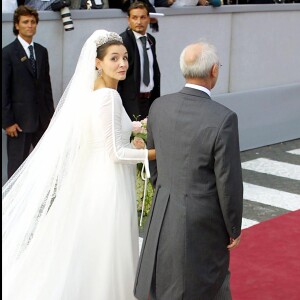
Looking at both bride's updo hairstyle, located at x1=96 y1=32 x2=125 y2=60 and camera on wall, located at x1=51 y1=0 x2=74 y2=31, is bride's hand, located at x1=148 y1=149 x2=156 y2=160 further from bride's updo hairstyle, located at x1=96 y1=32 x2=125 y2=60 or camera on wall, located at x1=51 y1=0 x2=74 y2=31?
camera on wall, located at x1=51 y1=0 x2=74 y2=31

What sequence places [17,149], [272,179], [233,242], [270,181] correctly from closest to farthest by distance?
[233,242]
[17,149]
[270,181]
[272,179]

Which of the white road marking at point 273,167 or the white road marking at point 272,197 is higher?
the white road marking at point 272,197

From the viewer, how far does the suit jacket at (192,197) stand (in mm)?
4508

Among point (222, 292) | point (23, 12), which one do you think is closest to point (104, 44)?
point (222, 292)

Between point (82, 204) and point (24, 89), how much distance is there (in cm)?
316

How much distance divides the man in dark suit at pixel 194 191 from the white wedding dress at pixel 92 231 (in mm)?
644

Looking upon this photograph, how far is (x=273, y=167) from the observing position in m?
10.8

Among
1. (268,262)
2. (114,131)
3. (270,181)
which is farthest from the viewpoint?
(270,181)

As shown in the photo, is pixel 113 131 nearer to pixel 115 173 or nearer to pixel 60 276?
pixel 115 173

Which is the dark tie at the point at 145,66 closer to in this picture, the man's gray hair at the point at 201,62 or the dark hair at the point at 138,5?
the dark hair at the point at 138,5

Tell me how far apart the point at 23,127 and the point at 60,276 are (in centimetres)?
329

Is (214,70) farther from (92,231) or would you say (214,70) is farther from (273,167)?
(273,167)

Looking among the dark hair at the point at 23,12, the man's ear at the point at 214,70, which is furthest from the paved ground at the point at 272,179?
the man's ear at the point at 214,70

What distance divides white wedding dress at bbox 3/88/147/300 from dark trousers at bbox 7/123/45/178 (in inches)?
120
